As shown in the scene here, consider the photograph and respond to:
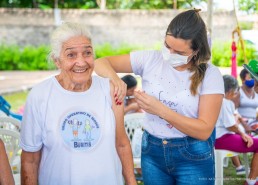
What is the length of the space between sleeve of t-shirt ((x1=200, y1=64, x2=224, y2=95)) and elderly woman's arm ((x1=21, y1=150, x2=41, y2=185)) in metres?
0.94

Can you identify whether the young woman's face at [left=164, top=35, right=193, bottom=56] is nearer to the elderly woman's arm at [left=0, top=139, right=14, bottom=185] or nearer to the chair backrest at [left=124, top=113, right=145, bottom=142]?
the elderly woman's arm at [left=0, top=139, right=14, bottom=185]

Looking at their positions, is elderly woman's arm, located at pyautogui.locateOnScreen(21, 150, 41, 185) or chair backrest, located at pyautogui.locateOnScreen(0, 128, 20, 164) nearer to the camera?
elderly woman's arm, located at pyautogui.locateOnScreen(21, 150, 41, 185)

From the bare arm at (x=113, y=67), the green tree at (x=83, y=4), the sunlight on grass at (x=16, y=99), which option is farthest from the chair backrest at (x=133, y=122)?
the green tree at (x=83, y=4)

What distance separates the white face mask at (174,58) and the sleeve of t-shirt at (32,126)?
0.74m

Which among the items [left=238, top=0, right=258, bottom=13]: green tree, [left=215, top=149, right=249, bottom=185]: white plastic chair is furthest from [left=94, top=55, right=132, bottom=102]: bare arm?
[left=238, top=0, right=258, bottom=13]: green tree

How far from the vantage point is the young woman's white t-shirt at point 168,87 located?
2611 millimetres

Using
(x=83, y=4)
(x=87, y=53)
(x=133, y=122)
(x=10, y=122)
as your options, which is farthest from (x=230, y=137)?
(x=83, y=4)

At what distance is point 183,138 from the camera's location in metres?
2.64

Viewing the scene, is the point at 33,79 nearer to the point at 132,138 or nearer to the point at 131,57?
the point at 132,138

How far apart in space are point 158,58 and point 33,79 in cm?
1601

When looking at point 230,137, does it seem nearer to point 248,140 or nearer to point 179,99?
point 248,140

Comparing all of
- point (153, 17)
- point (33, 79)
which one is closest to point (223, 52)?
point (153, 17)

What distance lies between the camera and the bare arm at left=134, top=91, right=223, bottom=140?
8.18 ft

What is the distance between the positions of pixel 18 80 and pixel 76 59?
16160 mm
